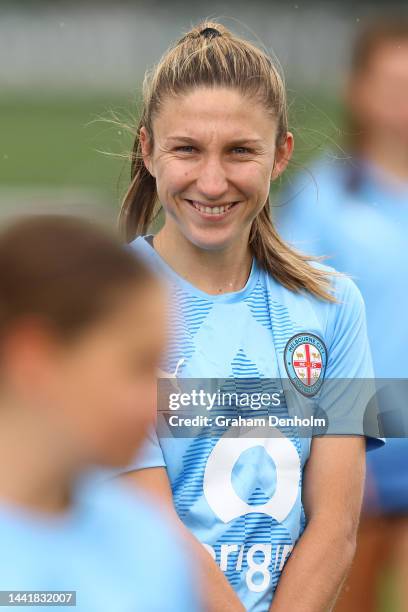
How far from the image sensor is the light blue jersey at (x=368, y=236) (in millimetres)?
1831

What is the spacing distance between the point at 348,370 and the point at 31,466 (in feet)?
2.42

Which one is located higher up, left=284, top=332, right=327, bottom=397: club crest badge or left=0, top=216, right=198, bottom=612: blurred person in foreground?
left=284, top=332, right=327, bottom=397: club crest badge

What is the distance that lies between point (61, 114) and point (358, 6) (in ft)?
1.62

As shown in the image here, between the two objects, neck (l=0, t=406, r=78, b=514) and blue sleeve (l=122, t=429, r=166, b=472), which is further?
blue sleeve (l=122, t=429, r=166, b=472)

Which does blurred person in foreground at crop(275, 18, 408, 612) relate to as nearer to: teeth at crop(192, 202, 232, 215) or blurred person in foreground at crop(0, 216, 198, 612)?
teeth at crop(192, 202, 232, 215)

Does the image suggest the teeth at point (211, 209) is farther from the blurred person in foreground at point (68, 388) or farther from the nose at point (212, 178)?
the blurred person in foreground at point (68, 388)

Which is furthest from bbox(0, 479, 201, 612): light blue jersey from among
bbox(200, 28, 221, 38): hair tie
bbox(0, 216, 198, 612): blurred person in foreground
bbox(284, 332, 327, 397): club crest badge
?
bbox(200, 28, 221, 38): hair tie

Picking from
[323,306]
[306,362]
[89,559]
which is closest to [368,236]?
[323,306]

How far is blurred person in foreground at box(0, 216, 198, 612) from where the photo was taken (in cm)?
113

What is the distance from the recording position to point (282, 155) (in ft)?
5.82

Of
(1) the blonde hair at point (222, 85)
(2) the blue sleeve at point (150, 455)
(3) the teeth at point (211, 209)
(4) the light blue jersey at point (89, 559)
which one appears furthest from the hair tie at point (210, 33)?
(4) the light blue jersey at point (89, 559)

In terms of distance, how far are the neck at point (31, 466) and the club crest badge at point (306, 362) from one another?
1.99 ft

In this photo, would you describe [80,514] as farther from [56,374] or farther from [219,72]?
[219,72]

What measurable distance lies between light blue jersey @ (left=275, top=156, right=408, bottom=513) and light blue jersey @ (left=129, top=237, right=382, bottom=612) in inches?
3.4
